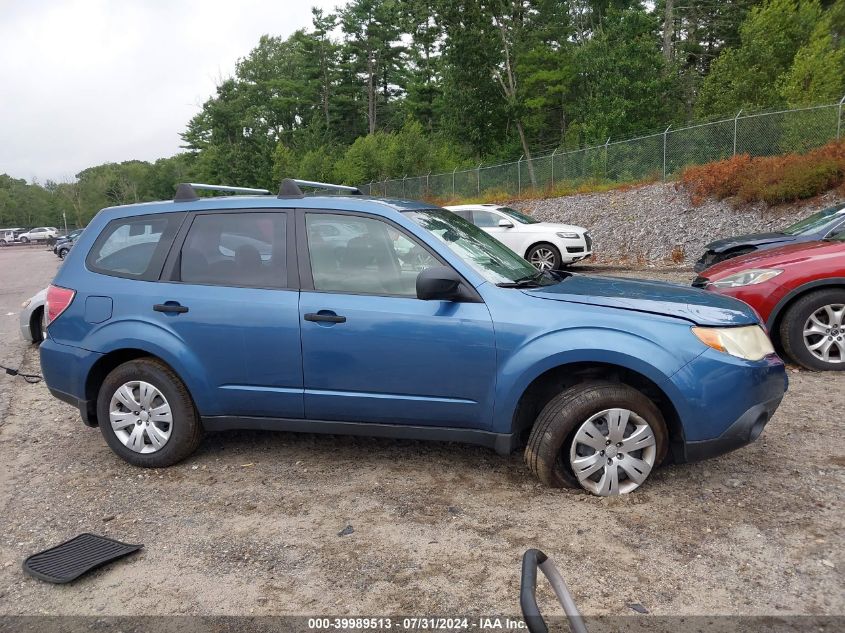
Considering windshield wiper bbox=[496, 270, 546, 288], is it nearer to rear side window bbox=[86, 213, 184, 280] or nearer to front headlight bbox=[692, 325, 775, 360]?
front headlight bbox=[692, 325, 775, 360]

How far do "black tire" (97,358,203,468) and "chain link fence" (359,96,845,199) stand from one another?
29.0 ft

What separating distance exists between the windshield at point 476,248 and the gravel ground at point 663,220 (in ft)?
40.7

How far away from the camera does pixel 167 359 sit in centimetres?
421

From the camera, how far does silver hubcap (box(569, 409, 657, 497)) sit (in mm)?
3598

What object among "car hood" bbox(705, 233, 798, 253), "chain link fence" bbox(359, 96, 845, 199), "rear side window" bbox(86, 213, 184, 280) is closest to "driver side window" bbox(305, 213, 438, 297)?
"rear side window" bbox(86, 213, 184, 280)

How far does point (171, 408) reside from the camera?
14.0ft

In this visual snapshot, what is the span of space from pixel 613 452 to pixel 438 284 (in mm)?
1359

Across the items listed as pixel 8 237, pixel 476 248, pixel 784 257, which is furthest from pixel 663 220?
pixel 8 237

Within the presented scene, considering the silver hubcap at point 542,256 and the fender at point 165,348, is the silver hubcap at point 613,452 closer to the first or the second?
the fender at point 165,348

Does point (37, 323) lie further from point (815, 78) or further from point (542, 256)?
point (815, 78)

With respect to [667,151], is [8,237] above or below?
below

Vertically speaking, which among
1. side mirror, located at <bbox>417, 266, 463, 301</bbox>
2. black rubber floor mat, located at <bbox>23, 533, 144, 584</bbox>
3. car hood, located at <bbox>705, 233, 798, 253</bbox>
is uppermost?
side mirror, located at <bbox>417, 266, 463, 301</bbox>

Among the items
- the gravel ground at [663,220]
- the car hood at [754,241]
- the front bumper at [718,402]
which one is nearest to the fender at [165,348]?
the front bumper at [718,402]

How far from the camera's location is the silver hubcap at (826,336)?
19.7ft
